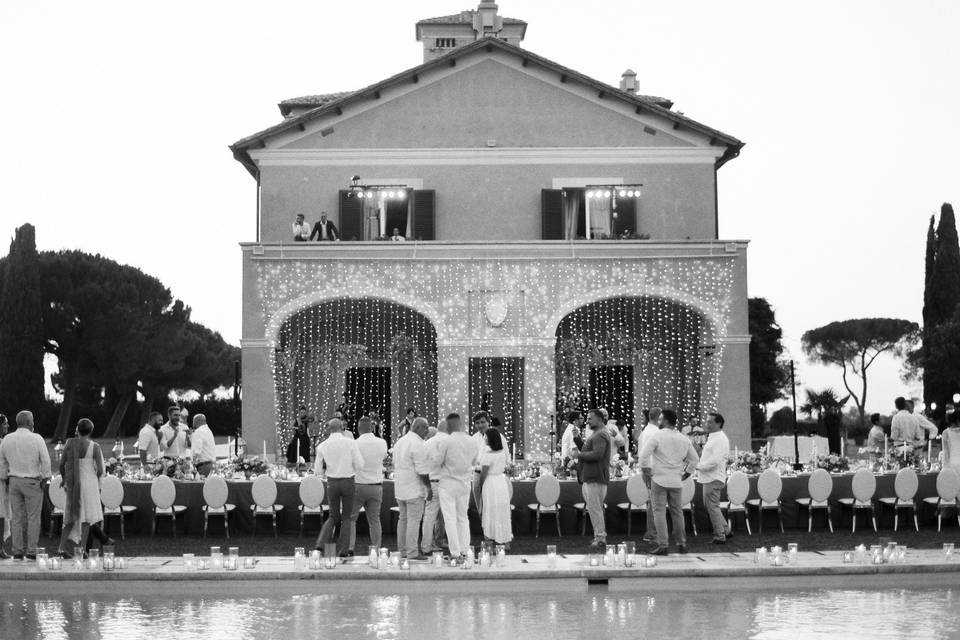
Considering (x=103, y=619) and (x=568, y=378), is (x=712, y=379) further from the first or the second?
(x=103, y=619)

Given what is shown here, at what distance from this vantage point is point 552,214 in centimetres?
2650

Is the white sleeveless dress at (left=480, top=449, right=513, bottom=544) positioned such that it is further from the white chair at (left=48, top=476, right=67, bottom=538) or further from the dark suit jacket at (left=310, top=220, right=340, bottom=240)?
the dark suit jacket at (left=310, top=220, right=340, bottom=240)

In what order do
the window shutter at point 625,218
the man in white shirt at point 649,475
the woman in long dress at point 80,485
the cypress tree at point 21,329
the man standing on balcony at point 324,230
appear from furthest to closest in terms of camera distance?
the cypress tree at point 21,329, the window shutter at point 625,218, the man standing on balcony at point 324,230, the man in white shirt at point 649,475, the woman in long dress at point 80,485

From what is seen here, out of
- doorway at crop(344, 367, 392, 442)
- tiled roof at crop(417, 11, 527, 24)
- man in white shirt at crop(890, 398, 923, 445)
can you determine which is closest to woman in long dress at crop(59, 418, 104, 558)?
man in white shirt at crop(890, 398, 923, 445)

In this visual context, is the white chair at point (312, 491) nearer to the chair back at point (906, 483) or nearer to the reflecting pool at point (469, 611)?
the reflecting pool at point (469, 611)

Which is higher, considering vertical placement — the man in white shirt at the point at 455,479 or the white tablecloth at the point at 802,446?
the white tablecloth at the point at 802,446

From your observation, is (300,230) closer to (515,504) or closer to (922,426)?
(515,504)

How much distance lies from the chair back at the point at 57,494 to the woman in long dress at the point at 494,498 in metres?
5.58

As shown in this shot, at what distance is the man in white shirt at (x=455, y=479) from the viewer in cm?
1298

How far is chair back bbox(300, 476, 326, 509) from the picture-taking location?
1578 centimetres

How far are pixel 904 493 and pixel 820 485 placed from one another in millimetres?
1081

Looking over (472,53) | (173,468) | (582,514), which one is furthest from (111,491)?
(472,53)

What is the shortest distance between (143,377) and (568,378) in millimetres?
24130

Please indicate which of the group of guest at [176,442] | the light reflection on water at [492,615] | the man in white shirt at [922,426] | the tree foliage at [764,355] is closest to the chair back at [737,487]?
the light reflection on water at [492,615]
